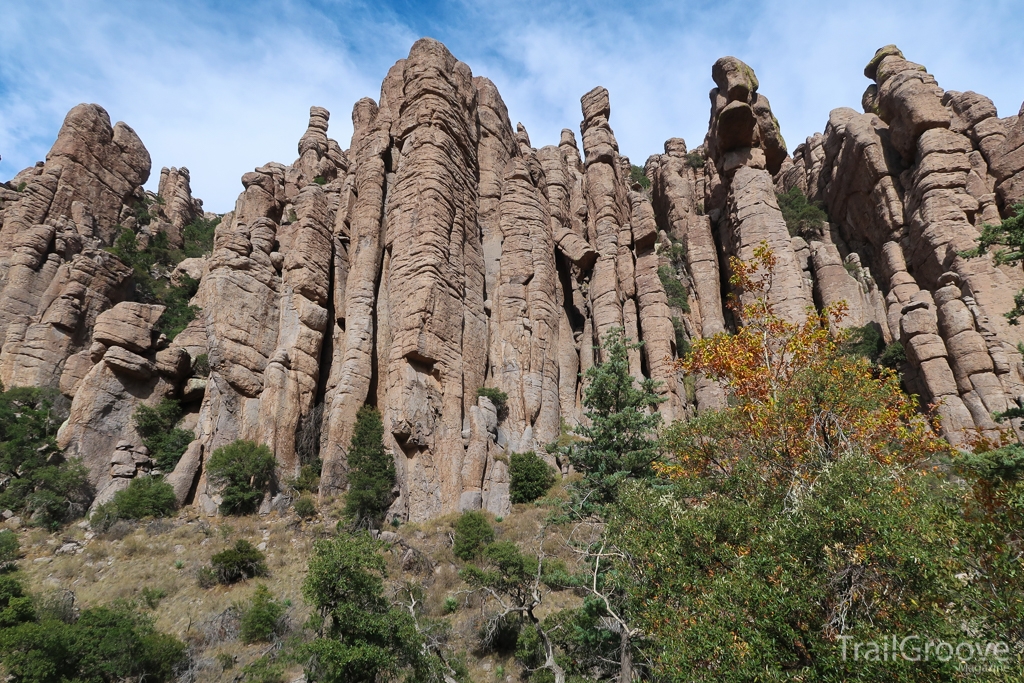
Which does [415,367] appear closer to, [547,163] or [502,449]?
[502,449]

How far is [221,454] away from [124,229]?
31.2 m

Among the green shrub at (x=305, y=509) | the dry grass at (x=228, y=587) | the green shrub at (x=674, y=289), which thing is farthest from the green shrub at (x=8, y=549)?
the green shrub at (x=674, y=289)

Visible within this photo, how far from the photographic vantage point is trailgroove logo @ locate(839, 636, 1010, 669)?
5047 millimetres

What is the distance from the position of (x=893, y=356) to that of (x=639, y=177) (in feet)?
126

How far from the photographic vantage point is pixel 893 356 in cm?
2803

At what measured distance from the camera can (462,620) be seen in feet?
43.1

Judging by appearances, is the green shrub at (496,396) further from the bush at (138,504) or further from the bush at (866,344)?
the bush at (866,344)

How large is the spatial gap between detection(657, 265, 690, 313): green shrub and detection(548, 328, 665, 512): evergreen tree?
65.2 ft

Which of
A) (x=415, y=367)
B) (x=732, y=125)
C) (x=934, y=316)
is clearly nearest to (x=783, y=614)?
(x=415, y=367)

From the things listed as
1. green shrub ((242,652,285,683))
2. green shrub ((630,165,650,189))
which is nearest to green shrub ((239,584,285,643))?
green shrub ((242,652,285,683))

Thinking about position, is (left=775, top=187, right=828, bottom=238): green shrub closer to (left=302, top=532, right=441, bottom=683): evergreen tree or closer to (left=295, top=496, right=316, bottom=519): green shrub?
(left=295, top=496, right=316, bottom=519): green shrub

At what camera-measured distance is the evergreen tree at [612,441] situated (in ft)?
57.5

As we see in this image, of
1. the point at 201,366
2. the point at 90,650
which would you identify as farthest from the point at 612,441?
the point at 201,366

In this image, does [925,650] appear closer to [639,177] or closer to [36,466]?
[36,466]
